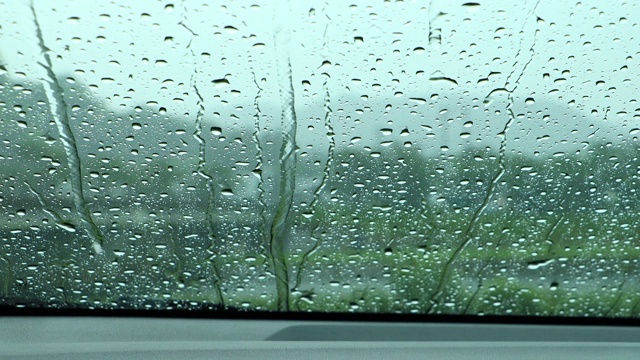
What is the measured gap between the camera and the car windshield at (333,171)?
3590mm

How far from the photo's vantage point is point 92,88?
11.9ft

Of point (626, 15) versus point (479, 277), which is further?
point (479, 277)

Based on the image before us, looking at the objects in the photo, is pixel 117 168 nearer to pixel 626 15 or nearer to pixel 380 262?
pixel 380 262

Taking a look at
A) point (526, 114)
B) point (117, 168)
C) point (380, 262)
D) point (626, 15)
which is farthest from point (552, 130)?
point (117, 168)

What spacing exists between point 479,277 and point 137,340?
182cm

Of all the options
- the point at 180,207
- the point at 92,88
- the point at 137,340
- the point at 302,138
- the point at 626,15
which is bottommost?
the point at 137,340

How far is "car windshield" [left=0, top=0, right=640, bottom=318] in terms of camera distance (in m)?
3.59

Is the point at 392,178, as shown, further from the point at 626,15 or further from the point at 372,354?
the point at 626,15

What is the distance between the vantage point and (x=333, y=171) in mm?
3768

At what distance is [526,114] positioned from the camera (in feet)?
12.3

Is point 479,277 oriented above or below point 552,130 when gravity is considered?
below

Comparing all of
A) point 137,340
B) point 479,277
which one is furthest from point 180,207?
point 479,277

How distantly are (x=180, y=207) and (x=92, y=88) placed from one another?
758 mm

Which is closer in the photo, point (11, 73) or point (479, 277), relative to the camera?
point (11, 73)
